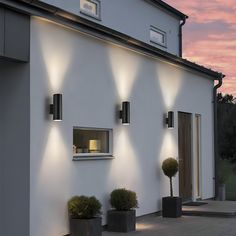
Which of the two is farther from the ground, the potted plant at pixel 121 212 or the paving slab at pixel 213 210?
the potted plant at pixel 121 212

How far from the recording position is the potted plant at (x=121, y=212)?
10.1m

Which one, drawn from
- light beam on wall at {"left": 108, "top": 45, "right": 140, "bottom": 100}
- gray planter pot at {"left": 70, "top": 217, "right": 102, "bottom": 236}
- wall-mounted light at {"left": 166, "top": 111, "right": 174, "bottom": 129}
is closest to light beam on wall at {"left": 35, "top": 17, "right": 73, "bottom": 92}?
light beam on wall at {"left": 108, "top": 45, "right": 140, "bottom": 100}

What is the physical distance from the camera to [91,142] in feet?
34.2

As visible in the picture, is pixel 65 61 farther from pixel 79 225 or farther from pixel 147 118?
pixel 147 118

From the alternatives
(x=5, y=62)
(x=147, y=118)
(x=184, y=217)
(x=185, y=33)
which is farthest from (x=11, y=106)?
(x=185, y=33)

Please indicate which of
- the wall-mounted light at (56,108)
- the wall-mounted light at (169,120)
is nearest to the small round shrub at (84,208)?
the wall-mounted light at (56,108)

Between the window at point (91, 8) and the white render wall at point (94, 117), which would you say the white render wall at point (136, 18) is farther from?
the white render wall at point (94, 117)

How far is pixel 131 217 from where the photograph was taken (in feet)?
33.7

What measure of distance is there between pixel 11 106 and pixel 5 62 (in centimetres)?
67

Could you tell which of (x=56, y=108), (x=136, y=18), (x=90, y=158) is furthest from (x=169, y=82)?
(x=56, y=108)

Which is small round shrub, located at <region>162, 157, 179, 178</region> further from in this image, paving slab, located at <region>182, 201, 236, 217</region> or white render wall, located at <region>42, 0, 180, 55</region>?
white render wall, located at <region>42, 0, 180, 55</region>

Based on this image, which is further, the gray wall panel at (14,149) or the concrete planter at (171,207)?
the concrete planter at (171,207)

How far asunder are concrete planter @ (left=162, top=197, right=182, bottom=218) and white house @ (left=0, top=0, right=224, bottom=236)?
0.88 ft

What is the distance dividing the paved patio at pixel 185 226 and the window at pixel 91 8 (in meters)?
5.08
